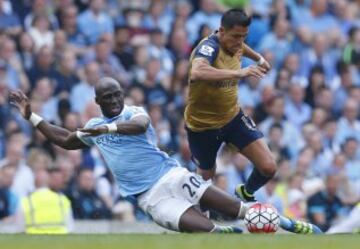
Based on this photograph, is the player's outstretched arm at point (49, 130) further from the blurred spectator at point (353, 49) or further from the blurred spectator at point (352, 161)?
the blurred spectator at point (353, 49)

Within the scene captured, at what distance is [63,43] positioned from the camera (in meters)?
22.6

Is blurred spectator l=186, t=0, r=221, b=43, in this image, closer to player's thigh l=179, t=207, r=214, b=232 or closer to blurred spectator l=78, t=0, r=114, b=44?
blurred spectator l=78, t=0, r=114, b=44

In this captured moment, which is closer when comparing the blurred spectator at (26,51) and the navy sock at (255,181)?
the navy sock at (255,181)

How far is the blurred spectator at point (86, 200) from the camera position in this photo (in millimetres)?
20516

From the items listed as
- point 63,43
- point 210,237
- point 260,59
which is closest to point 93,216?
point 63,43

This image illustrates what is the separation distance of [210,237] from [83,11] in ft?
33.9

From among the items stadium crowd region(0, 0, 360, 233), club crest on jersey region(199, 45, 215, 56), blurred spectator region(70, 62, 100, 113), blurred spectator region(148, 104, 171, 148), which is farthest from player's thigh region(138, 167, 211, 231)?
blurred spectator region(148, 104, 171, 148)

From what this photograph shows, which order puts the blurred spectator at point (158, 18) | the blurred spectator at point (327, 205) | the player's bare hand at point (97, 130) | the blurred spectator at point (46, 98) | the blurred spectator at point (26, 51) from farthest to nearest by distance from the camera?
the blurred spectator at point (158, 18), the blurred spectator at point (26, 51), the blurred spectator at point (327, 205), the blurred spectator at point (46, 98), the player's bare hand at point (97, 130)

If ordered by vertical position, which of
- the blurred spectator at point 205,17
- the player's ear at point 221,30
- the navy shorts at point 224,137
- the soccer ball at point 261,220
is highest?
the player's ear at point 221,30

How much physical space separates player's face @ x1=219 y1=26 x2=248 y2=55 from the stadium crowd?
4299 millimetres

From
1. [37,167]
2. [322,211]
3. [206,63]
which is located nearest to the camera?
[206,63]

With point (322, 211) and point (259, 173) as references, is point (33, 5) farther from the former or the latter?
point (259, 173)

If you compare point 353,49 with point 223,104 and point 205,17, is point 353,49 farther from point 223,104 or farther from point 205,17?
point 223,104

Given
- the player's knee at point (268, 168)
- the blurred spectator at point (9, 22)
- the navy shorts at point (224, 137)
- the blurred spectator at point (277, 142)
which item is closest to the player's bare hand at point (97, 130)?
the navy shorts at point (224, 137)
